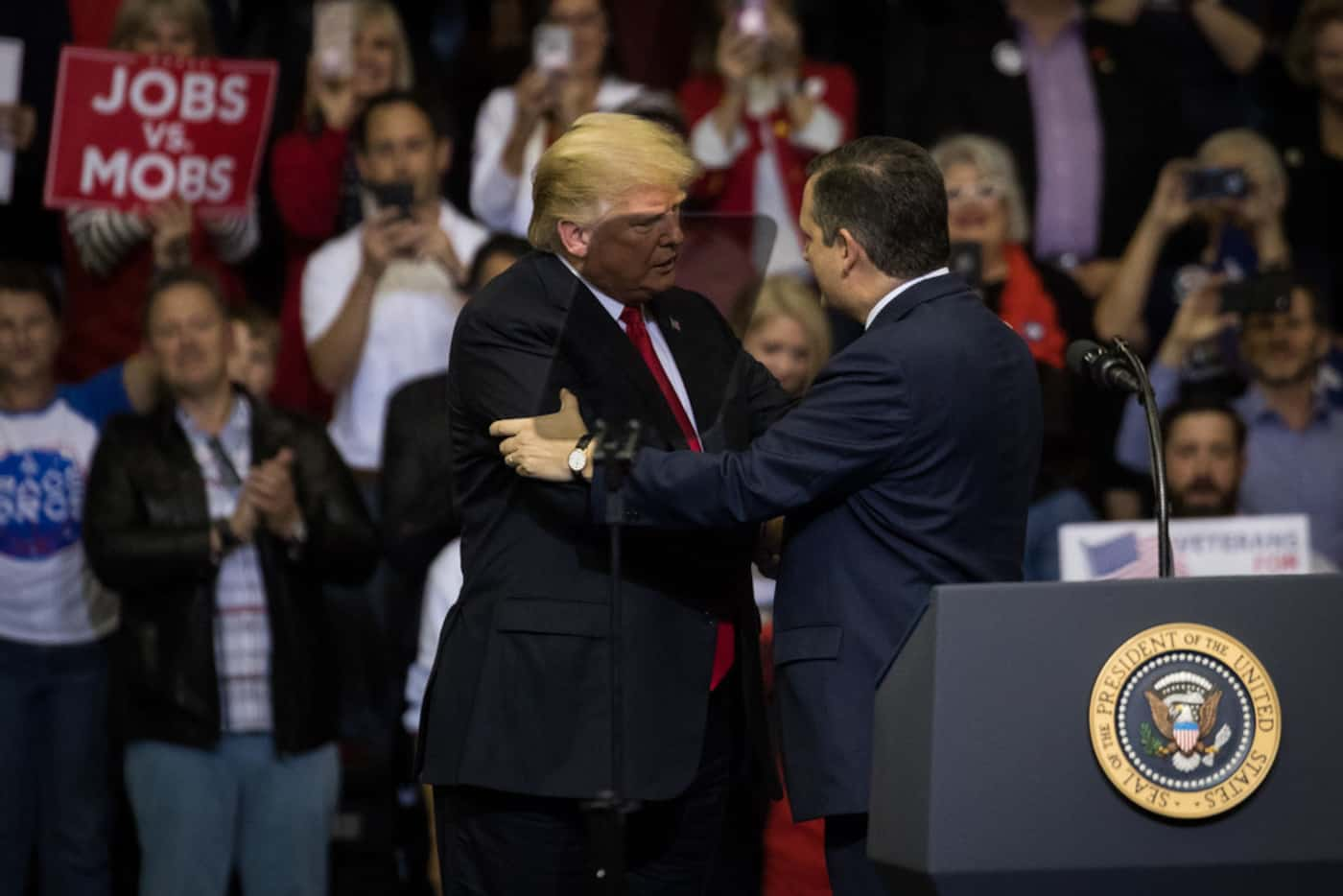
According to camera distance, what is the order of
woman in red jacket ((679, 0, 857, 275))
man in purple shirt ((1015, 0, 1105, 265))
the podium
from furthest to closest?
man in purple shirt ((1015, 0, 1105, 265)), woman in red jacket ((679, 0, 857, 275)), the podium

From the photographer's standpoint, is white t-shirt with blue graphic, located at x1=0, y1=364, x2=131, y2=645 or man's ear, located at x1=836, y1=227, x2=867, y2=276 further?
white t-shirt with blue graphic, located at x1=0, y1=364, x2=131, y2=645

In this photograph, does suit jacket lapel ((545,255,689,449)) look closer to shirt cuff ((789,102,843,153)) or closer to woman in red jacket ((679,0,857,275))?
woman in red jacket ((679,0,857,275))

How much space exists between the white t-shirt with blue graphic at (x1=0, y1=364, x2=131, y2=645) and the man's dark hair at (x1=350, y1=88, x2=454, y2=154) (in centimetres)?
120

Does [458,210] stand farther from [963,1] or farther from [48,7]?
[963,1]

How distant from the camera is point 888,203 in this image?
10.3 ft

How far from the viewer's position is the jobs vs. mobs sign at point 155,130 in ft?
18.5

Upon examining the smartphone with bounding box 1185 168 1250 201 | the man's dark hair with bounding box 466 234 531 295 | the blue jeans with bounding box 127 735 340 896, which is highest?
the smartphone with bounding box 1185 168 1250 201

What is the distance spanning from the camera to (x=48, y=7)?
6246mm

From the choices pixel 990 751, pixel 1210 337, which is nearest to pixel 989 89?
pixel 1210 337

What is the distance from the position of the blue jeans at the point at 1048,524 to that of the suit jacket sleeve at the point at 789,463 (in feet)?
7.60

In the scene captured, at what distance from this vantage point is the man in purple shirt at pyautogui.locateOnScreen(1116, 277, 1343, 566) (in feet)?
19.4

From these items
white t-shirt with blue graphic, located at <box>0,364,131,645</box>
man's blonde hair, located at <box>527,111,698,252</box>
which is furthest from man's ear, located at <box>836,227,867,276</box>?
white t-shirt with blue graphic, located at <box>0,364,131,645</box>

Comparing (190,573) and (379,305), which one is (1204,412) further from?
(190,573)

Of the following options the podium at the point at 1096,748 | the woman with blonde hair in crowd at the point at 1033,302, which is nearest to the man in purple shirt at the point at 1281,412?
the woman with blonde hair in crowd at the point at 1033,302
